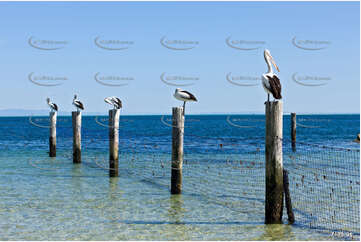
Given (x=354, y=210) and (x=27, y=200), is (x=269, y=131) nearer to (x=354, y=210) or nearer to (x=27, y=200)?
(x=354, y=210)

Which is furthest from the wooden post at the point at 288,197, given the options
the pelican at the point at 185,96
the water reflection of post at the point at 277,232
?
the pelican at the point at 185,96

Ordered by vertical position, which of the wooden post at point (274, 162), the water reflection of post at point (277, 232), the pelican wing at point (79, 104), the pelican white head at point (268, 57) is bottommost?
the water reflection of post at point (277, 232)

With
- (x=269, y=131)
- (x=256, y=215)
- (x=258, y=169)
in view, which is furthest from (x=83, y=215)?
(x=258, y=169)

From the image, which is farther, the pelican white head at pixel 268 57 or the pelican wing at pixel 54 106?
the pelican wing at pixel 54 106

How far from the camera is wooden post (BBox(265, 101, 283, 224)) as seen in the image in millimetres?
9766

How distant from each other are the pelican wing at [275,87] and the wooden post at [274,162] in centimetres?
58

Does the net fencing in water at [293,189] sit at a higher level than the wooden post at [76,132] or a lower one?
lower

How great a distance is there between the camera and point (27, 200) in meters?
13.2

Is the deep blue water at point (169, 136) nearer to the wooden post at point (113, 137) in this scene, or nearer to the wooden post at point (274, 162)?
the wooden post at point (113, 137)

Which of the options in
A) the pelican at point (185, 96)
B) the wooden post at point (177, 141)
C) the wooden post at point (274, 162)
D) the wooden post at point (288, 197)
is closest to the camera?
the wooden post at point (274, 162)

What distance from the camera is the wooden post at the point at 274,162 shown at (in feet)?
32.0

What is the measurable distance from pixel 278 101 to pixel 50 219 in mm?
5902

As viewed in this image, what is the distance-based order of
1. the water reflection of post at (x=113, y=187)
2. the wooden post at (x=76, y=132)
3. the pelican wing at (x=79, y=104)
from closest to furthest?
1. the water reflection of post at (x=113, y=187)
2. the wooden post at (x=76, y=132)
3. the pelican wing at (x=79, y=104)

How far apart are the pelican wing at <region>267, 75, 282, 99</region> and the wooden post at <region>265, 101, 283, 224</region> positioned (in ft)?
1.89
